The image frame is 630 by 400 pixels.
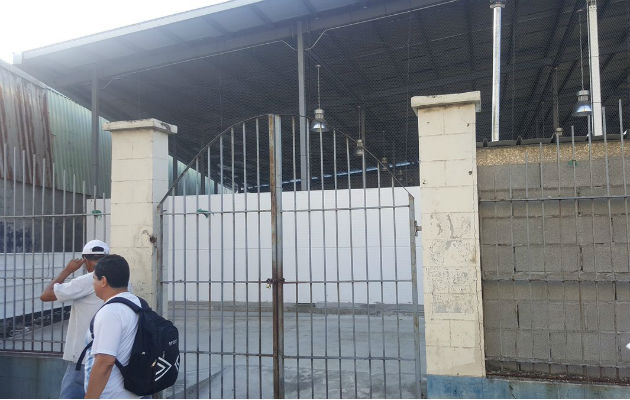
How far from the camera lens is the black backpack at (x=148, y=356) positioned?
2.71 meters

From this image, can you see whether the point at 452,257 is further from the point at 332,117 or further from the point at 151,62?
the point at 332,117

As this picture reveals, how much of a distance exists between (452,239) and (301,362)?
358 cm

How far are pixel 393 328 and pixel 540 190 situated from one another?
5907 mm

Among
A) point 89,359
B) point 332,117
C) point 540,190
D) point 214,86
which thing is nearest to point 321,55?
point 214,86

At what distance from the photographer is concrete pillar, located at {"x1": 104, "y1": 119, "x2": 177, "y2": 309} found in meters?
4.82

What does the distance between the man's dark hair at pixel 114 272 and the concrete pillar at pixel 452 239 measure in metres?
2.36

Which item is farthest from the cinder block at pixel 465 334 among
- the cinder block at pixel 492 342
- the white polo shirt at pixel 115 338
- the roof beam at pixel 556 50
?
the roof beam at pixel 556 50

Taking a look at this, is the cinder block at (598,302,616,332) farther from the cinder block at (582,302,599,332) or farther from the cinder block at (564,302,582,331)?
the cinder block at (564,302,582,331)

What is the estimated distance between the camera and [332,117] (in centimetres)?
1695

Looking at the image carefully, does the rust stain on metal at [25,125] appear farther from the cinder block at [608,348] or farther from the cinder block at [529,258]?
the cinder block at [608,348]

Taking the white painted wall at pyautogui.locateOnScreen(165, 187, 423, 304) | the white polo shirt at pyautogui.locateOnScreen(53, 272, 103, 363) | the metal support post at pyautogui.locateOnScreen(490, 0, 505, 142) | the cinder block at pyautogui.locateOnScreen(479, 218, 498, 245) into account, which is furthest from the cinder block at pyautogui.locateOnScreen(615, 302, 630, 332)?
the white painted wall at pyautogui.locateOnScreen(165, 187, 423, 304)

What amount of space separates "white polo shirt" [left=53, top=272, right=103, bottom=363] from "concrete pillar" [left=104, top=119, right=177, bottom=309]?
3.33ft

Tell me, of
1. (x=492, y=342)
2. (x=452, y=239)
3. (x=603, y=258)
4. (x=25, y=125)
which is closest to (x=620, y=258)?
(x=603, y=258)

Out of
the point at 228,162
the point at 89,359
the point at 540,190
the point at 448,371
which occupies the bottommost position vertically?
the point at 448,371
